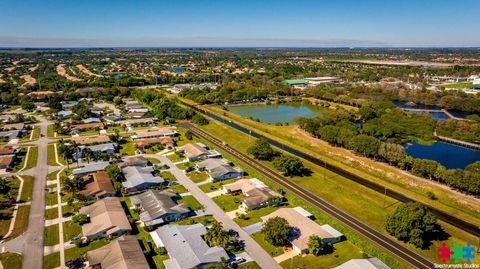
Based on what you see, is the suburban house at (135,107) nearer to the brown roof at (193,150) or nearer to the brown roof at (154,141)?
the brown roof at (154,141)

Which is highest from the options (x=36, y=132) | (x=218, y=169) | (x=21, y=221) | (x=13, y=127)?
(x=13, y=127)

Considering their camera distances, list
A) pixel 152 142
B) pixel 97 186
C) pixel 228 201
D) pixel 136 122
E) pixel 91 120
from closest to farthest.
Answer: pixel 228 201 < pixel 97 186 < pixel 152 142 < pixel 91 120 < pixel 136 122

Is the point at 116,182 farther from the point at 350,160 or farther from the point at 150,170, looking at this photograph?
the point at 350,160

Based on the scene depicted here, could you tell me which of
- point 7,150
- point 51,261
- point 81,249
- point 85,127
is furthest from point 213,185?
point 85,127

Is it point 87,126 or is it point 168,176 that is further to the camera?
point 87,126

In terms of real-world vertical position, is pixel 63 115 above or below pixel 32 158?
above

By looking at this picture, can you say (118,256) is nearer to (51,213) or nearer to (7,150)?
(51,213)

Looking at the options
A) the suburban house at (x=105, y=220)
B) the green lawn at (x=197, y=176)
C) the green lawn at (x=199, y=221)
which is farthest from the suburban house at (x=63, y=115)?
the green lawn at (x=199, y=221)
